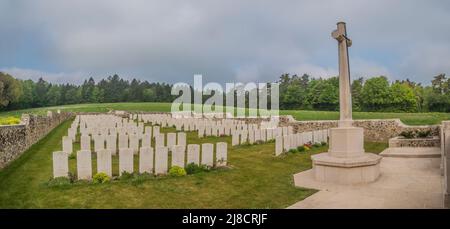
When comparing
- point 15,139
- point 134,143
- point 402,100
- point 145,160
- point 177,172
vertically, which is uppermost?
point 402,100

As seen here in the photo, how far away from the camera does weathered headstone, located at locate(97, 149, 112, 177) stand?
930 cm

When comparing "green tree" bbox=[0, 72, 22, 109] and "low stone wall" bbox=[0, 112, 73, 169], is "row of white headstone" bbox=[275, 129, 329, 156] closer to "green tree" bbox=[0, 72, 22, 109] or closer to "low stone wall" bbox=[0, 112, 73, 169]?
"low stone wall" bbox=[0, 112, 73, 169]

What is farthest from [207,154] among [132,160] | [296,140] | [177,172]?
[296,140]

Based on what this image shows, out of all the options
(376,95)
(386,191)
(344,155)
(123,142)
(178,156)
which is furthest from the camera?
(376,95)

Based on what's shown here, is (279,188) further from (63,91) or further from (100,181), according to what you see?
(63,91)

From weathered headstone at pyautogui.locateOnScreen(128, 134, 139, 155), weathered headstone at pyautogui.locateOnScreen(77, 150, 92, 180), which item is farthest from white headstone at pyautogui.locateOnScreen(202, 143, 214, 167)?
weathered headstone at pyautogui.locateOnScreen(128, 134, 139, 155)

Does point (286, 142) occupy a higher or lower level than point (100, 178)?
higher

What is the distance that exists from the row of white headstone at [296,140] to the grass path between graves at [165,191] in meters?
2.84

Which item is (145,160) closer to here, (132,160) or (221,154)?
(132,160)

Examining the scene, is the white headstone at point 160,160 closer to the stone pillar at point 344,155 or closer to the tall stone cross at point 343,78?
the stone pillar at point 344,155

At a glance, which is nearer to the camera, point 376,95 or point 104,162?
point 104,162

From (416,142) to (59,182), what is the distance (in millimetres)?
15984

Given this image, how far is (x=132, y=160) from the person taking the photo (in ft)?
31.8
